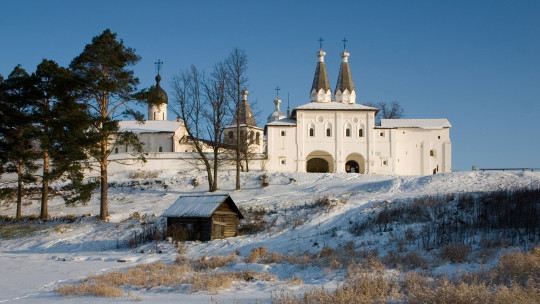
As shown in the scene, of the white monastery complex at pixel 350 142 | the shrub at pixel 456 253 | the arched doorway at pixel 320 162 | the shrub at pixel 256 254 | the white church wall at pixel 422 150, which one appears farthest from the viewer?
the white church wall at pixel 422 150

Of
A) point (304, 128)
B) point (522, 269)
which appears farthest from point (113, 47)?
point (304, 128)

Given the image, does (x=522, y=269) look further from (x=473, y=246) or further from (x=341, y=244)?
(x=341, y=244)

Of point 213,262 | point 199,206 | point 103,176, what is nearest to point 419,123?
point 103,176

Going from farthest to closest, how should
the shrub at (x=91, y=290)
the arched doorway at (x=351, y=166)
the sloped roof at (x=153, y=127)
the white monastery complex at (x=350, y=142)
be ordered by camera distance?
1. the sloped roof at (x=153, y=127)
2. the arched doorway at (x=351, y=166)
3. the white monastery complex at (x=350, y=142)
4. the shrub at (x=91, y=290)

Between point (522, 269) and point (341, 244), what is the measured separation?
6413mm

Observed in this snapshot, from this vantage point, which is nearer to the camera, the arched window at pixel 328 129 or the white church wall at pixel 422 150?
the arched window at pixel 328 129

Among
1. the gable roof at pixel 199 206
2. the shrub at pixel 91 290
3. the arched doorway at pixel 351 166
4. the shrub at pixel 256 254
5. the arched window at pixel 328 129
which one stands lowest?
the shrub at pixel 91 290

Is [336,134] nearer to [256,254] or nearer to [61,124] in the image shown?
[61,124]

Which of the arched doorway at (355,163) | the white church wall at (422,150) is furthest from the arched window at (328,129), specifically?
the white church wall at (422,150)

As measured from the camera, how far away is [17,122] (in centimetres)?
2736

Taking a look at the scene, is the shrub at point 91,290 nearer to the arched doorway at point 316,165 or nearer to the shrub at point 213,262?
the shrub at point 213,262

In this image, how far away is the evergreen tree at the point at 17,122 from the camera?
27.0 meters

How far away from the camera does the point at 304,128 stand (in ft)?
157

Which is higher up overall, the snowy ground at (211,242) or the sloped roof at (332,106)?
the sloped roof at (332,106)
